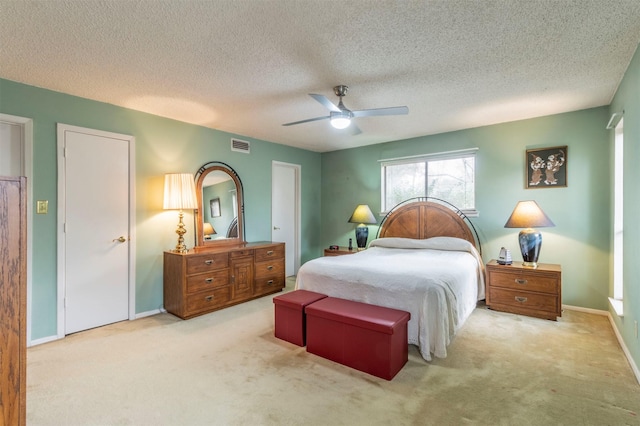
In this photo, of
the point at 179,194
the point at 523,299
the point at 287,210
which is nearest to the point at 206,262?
the point at 179,194

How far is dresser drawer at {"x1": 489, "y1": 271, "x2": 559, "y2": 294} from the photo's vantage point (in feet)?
11.6

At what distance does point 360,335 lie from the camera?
2.48m

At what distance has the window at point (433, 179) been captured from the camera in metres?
4.73

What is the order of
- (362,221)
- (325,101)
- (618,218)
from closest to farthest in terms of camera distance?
1. (325,101)
2. (618,218)
3. (362,221)

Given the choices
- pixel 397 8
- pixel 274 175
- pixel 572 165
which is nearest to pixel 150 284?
pixel 274 175

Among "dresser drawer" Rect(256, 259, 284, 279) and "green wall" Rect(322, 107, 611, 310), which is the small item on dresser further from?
"dresser drawer" Rect(256, 259, 284, 279)

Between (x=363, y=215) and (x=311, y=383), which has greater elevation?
(x=363, y=215)

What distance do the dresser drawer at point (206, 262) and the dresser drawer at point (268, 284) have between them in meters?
0.66

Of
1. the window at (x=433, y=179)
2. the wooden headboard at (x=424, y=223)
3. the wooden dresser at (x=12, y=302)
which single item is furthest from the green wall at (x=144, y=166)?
the wooden dresser at (x=12, y=302)

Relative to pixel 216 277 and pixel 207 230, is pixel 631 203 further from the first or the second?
pixel 207 230

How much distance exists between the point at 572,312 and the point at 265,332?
3772 millimetres

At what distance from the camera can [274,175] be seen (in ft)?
18.6

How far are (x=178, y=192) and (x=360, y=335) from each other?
284cm

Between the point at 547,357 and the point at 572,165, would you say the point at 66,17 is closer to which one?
the point at 547,357
